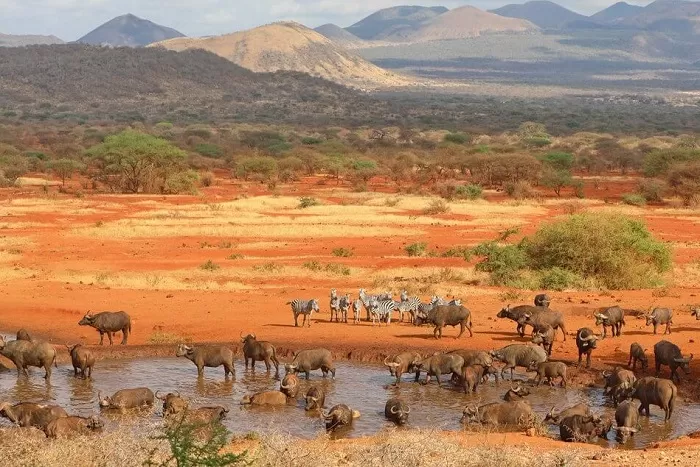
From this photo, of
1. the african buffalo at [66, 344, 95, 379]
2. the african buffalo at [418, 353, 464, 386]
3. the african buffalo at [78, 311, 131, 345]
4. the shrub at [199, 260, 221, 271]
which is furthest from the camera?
the shrub at [199, 260, 221, 271]

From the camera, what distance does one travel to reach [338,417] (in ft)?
Result: 48.6

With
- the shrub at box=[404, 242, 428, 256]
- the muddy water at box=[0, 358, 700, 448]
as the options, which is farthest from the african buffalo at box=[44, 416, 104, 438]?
the shrub at box=[404, 242, 428, 256]

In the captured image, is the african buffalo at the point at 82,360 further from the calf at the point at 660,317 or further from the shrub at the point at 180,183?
the shrub at the point at 180,183

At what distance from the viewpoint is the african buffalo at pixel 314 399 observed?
15883mm

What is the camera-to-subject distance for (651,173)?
2537 inches

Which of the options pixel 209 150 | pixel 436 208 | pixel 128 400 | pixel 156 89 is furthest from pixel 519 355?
pixel 156 89

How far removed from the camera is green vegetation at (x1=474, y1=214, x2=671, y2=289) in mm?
27922

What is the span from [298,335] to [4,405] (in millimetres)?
8091

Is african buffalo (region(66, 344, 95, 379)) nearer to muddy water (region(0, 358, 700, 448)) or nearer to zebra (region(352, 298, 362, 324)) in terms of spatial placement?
muddy water (region(0, 358, 700, 448))

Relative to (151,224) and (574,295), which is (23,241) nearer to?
(151,224)

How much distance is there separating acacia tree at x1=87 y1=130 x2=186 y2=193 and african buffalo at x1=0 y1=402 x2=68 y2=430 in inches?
1708

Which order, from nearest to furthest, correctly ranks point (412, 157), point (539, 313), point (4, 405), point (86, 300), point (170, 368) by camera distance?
point (4, 405)
point (170, 368)
point (539, 313)
point (86, 300)
point (412, 157)

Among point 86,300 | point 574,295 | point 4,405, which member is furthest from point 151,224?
point 4,405

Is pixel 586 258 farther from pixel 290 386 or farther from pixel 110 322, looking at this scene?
pixel 290 386
